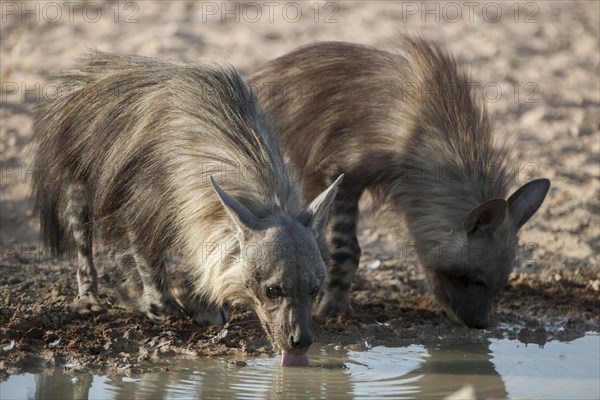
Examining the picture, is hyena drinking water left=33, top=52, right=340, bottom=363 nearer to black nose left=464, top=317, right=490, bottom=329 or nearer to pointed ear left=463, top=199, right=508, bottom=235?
pointed ear left=463, top=199, right=508, bottom=235

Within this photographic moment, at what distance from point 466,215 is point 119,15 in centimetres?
680

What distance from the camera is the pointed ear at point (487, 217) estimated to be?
25.1ft

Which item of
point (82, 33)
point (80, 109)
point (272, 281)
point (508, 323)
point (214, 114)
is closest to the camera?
point (272, 281)

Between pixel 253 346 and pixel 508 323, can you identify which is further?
pixel 508 323

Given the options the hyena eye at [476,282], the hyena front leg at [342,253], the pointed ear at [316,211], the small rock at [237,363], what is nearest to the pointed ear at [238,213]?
the pointed ear at [316,211]

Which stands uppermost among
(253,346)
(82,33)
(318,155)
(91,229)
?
(82,33)

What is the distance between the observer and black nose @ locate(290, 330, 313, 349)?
6527 millimetres

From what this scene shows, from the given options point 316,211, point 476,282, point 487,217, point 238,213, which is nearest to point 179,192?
point 238,213

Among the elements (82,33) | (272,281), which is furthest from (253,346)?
(82,33)

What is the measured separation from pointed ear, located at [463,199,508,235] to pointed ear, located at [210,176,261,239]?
1.77 m

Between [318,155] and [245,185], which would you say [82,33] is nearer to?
[318,155]

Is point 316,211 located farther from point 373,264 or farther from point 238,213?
point 373,264

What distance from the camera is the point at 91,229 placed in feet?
27.0

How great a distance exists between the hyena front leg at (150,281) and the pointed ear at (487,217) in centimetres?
204
